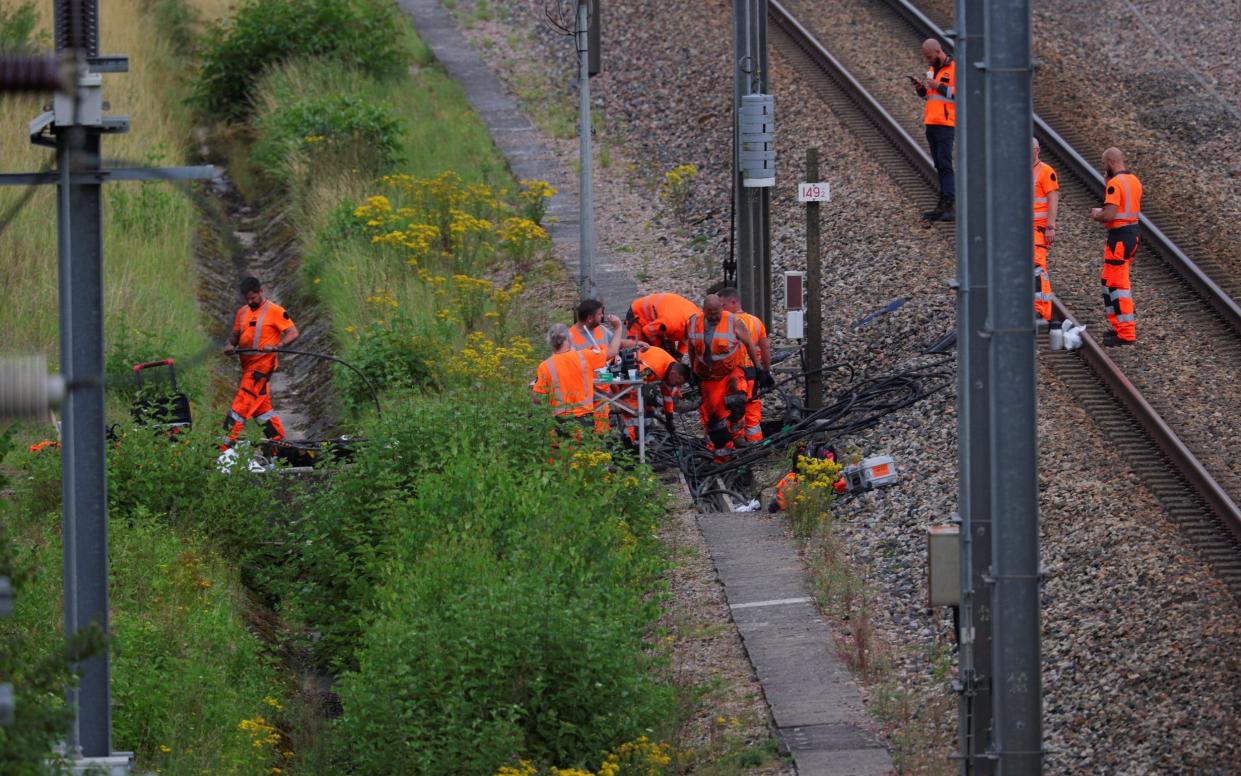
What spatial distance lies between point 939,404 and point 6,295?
9.16 metres

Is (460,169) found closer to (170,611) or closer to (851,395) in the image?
(851,395)

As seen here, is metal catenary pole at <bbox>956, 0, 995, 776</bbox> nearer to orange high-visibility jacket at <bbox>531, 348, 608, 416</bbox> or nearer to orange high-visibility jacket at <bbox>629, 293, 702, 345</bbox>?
orange high-visibility jacket at <bbox>531, 348, 608, 416</bbox>

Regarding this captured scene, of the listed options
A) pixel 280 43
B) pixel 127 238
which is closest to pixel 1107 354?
pixel 127 238

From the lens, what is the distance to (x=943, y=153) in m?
18.2

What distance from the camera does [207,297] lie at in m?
21.3

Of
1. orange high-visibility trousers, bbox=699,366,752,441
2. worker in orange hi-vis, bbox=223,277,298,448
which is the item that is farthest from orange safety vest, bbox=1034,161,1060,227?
worker in orange hi-vis, bbox=223,277,298,448

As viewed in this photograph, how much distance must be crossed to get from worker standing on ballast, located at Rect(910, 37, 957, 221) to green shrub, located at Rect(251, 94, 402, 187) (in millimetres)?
7658

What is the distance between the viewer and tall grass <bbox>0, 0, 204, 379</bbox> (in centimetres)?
1777

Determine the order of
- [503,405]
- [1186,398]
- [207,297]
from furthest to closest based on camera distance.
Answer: [207,297] → [1186,398] → [503,405]

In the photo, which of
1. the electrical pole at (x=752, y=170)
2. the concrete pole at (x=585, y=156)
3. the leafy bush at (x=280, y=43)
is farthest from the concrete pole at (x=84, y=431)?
the leafy bush at (x=280, y=43)

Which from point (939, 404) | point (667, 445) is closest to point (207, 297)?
point (667, 445)

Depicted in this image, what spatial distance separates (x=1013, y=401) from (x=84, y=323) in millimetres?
4042

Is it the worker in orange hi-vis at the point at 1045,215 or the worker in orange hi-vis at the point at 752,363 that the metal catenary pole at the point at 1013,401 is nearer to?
the worker in orange hi-vis at the point at 752,363

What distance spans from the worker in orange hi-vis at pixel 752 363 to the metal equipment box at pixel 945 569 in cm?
590
